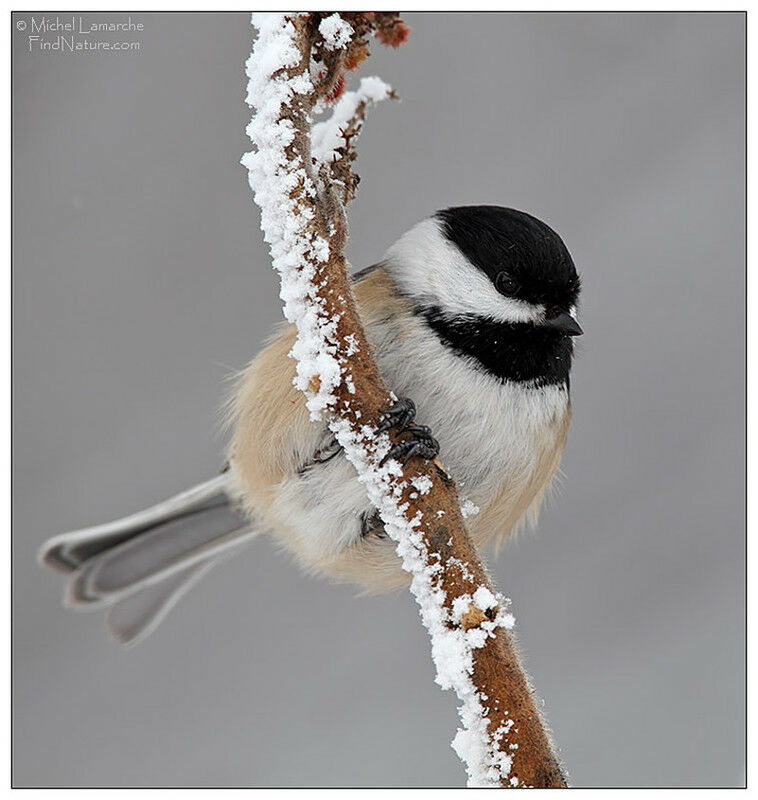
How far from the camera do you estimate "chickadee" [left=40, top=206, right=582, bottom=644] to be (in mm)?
1147

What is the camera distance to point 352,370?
0.82 meters

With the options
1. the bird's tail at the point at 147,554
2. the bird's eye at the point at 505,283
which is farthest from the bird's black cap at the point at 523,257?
the bird's tail at the point at 147,554

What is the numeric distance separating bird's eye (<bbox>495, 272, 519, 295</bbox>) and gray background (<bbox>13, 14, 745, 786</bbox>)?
0.90 meters

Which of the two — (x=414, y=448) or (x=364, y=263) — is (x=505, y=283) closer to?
(x=414, y=448)

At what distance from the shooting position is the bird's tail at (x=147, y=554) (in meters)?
1.65

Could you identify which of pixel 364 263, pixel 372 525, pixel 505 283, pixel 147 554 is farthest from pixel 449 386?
pixel 364 263

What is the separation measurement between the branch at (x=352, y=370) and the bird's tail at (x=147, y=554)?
0.88 m

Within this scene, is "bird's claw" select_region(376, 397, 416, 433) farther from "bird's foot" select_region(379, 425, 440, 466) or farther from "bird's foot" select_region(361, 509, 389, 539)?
"bird's foot" select_region(361, 509, 389, 539)

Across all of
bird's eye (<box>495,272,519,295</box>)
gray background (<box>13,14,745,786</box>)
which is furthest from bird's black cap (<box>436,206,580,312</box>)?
gray background (<box>13,14,745,786</box>)

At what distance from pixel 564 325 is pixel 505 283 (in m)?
0.10

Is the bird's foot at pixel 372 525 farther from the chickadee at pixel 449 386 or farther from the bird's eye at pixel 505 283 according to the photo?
the bird's eye at pixel 505 283

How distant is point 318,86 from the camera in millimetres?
808

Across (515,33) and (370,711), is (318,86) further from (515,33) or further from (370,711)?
(370,711)

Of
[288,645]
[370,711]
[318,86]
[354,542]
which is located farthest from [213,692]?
[318,86]
